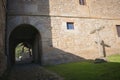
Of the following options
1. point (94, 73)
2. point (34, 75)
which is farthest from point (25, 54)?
point (94, 73)

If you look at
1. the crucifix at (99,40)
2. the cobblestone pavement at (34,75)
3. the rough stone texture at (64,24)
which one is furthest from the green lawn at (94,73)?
the crucifix at (99,40)

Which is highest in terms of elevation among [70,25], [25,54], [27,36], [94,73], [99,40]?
[70,25]

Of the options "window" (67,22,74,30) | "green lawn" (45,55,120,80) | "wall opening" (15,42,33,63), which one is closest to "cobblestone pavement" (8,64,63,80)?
"green lawn" (45,55,120,80)

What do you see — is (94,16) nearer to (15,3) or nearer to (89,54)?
(89,54)

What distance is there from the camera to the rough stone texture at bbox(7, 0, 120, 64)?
11578 millimetres

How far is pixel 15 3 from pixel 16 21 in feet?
4.30

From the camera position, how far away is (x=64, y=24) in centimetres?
1240

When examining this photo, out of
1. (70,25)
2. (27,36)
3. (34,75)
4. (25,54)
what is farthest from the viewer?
(25,54)

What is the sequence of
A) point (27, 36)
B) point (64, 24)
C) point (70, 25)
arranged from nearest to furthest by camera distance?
point (64, 24), point (70, 25), point (27, 36)

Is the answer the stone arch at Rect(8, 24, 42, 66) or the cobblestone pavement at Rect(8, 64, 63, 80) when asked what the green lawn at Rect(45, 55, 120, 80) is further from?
the stone arch at Rect(8, 24, 42, 66)

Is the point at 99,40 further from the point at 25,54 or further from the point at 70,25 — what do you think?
the point at 25,54

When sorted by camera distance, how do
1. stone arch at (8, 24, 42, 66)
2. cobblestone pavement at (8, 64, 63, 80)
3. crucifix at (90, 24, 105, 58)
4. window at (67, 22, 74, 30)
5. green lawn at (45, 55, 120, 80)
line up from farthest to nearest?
crucifix at (90, 24, 105, 58) → window at (67, 22, 74, 30) → stone arch at (8, 24, 42, 66) → cobblestone pavement at (8, 64, 63, 80) → green lawn at (45, 55, 120, 80)

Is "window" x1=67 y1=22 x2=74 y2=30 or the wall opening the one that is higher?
"window" x1=67 y1=22 x2=74 y2=30

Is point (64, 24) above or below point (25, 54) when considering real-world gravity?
above
